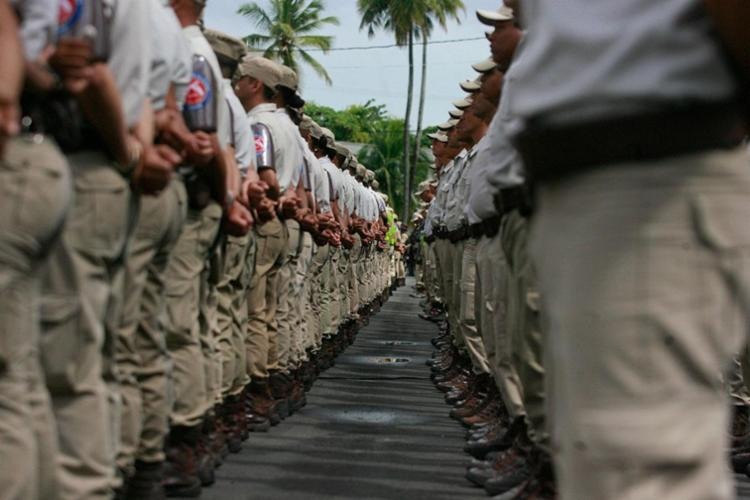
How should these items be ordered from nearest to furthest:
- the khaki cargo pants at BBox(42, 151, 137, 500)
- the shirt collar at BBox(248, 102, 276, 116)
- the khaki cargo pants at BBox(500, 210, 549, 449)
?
the khaki cargo pants at BBox(42, 151, 137, 500) < the khaki cargo pants at BBox(500, 210, 549, 449) < the shirt collar at BBox(248, 102, 276, 116)

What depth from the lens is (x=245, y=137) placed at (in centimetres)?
698

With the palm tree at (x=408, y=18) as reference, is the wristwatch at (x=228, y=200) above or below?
below

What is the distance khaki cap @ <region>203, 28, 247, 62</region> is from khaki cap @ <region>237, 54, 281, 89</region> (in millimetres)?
1382

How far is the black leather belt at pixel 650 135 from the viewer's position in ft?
7.01

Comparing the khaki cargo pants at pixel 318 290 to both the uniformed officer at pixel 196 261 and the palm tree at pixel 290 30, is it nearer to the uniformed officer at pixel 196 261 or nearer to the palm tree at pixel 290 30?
the uniformed officer at pixel 196 261

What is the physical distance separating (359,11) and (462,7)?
4.35 metres

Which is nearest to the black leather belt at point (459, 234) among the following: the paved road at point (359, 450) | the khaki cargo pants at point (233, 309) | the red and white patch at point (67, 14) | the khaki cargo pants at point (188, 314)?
the paved road at point (359, 450)

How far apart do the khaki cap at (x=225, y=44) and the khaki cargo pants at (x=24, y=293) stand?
4.01 metres

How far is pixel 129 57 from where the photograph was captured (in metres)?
4.01

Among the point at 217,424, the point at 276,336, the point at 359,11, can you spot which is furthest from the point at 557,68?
the point at 359,11

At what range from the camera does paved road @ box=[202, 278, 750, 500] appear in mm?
5746

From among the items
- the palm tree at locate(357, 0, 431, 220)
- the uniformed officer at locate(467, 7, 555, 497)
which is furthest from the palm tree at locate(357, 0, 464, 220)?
the uniformed officer at locate(467, 7, 555, 497)

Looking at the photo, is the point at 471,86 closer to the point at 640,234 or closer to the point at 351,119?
the point at 640,234

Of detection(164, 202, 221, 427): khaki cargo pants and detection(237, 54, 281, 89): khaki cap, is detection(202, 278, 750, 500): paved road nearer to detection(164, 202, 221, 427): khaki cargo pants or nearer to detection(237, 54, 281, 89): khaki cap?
detection(164, 202, 221, 427): khaki cargo pants
